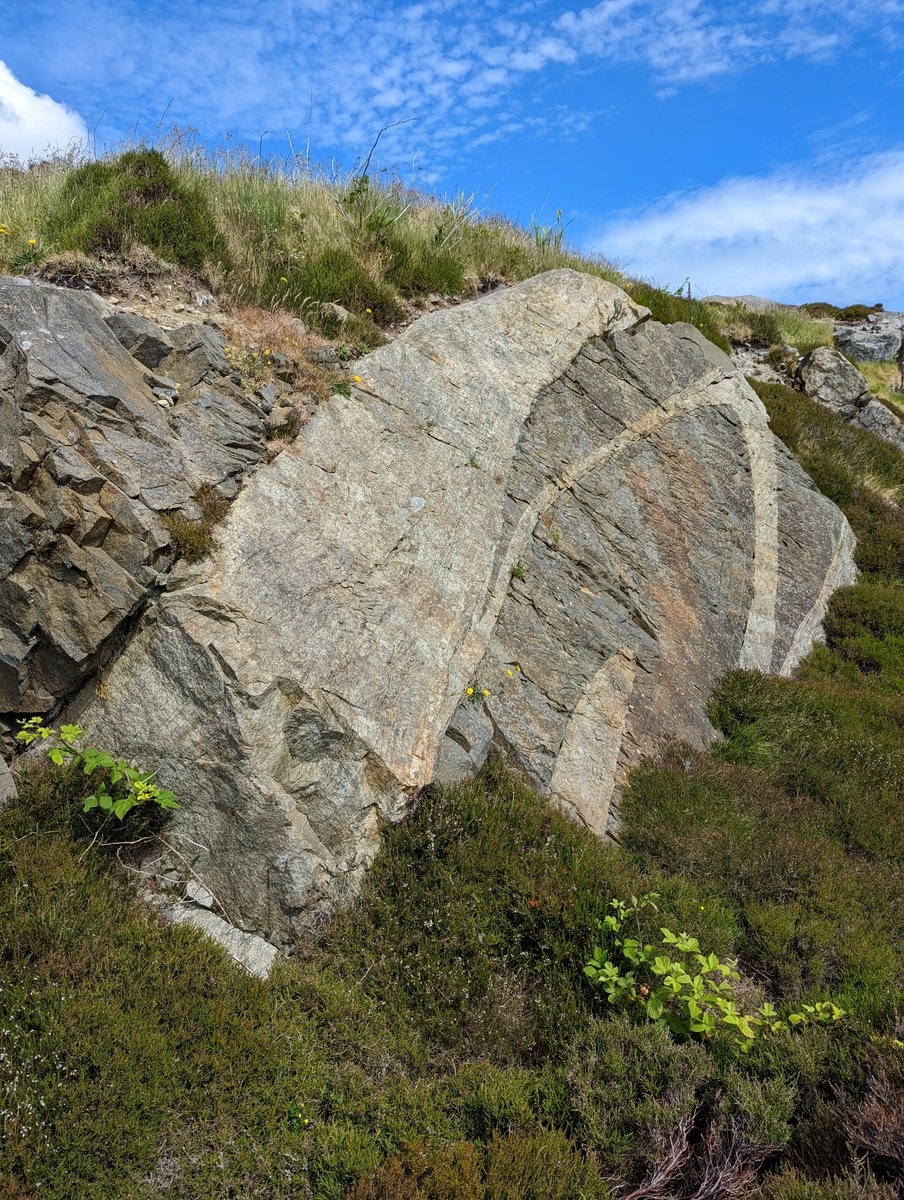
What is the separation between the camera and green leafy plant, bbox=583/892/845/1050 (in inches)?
204

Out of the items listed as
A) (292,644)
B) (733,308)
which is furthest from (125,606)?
Answer: (733,308)

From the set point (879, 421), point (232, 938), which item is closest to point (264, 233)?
point (232, 938)

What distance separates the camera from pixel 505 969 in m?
5.62

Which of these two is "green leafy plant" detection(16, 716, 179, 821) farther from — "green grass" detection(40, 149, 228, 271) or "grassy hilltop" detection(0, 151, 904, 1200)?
"green grass" detection(40, 149, 228, 271)

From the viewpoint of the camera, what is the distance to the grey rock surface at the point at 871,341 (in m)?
24.4

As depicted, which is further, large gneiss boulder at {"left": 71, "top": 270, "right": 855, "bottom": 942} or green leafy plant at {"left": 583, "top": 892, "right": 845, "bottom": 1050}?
large gneiss boulder at {"left": 71, "top": 270, "right": 855, "bottom": 942}

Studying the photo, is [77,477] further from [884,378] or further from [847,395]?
[884,378]

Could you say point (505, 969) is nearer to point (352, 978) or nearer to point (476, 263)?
point (352, 978)

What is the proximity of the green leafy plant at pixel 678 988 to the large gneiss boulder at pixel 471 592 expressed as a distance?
6.27ft

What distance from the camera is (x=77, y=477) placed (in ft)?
19.2

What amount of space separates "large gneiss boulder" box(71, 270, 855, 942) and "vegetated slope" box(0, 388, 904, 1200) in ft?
2.24

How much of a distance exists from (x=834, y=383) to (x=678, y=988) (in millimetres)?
17108

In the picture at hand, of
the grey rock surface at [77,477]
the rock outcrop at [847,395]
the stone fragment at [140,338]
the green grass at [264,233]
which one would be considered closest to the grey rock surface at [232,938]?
the grey rock surface at [77,477]

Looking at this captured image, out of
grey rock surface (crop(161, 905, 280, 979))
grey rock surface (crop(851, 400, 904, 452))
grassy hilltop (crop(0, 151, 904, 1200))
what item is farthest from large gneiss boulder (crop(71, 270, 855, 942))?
grey rock surface (crop(851, 400, 904, 452))
